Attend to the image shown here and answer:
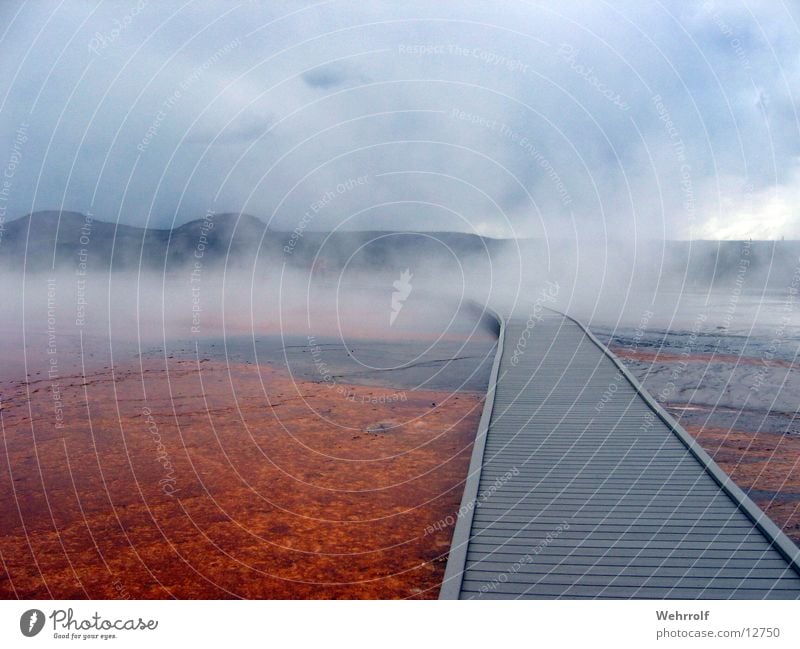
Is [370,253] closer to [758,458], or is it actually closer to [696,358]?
[696,358]

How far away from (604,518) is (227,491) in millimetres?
5099

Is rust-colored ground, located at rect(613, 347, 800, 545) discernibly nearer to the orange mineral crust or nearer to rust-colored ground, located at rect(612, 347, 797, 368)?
the orange mineral crust

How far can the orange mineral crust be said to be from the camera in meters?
5.85

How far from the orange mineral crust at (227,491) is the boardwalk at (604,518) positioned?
2.94 ft

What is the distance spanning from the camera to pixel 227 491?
326 inches

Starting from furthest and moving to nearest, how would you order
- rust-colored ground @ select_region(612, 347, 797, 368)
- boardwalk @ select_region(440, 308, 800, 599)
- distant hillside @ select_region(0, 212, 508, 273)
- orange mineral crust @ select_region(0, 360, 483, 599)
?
1. distant hillside @ select_region(0, 212, 508, 273)
2. rust-colored ground @ select_region(612, 347, 797, 368)
3. orange mineral crust @ select_region(0, 360, 483, 599)
4. boardwalk @ select_region(440, 308, 800, 599)

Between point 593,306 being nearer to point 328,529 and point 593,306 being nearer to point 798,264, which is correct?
point 328,529

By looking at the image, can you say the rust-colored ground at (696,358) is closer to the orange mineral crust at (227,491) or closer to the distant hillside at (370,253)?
the orange mineral crust at (227,491)

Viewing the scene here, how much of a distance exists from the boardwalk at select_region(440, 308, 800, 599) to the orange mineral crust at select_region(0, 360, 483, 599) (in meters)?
0.89

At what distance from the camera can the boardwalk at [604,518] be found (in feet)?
14.7

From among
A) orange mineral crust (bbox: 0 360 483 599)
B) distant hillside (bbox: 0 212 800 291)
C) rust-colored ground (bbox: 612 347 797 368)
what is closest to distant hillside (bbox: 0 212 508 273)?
distant hillside (bbox: 0 212 800 291)

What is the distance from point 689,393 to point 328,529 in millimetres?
10551

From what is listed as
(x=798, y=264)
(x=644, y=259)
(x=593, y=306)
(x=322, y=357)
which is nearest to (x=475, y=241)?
(x=644, y=259)
